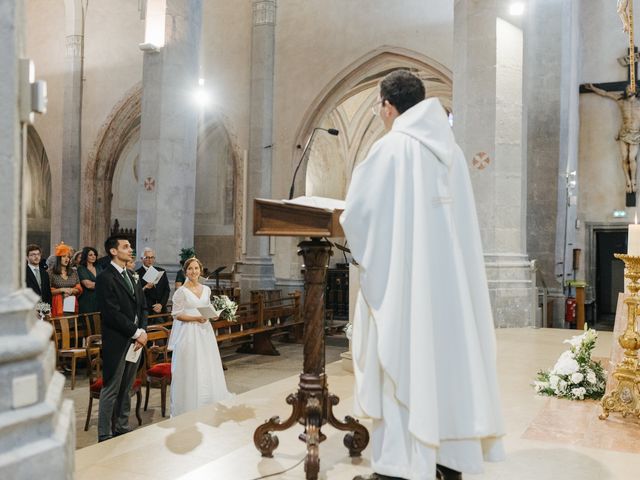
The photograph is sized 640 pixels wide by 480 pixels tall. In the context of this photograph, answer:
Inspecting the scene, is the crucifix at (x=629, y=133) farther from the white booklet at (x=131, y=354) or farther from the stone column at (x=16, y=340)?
the stone column at (x=16, y=340)

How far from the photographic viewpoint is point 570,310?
484 inches

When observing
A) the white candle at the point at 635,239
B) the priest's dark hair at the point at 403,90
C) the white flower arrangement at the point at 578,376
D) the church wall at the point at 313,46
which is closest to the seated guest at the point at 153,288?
the white flower arrangement at the point at 578,376

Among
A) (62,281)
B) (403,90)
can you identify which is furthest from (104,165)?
(403,90)

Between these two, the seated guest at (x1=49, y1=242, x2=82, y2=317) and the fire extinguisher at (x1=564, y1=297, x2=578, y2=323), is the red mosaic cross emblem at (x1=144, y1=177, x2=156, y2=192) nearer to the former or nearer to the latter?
the seated guest at (x1=49, y1=242, x2=82, y2=317)

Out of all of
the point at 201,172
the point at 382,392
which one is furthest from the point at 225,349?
the point at 382,392

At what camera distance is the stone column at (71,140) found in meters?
17.1

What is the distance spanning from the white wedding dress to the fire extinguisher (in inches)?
337

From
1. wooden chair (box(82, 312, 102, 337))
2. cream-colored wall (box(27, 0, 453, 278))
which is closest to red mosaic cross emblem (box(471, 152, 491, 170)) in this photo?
wooden chair (box(82, 312, 102, 337))

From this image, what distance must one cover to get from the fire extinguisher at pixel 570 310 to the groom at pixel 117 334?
31.5 ft

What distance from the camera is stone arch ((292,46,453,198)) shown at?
15.3m

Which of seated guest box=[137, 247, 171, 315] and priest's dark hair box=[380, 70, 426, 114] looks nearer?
priest's dark hair box=[380, 70, 426, 114]

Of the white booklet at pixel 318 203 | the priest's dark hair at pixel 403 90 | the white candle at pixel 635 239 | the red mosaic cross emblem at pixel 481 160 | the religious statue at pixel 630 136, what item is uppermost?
the religious statue at pixel 630 136

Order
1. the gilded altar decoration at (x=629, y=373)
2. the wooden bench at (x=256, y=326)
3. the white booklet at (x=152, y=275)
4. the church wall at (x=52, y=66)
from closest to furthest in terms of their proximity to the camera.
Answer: the gilded altar decoration at (x=629, y=373) → the white booklet at (x=152, y=275) → the wooden bench at (x=256, y=326) → the church wall at (x=52, y=66)

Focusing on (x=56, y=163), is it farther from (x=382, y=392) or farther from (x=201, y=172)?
(x=382, y=392)
